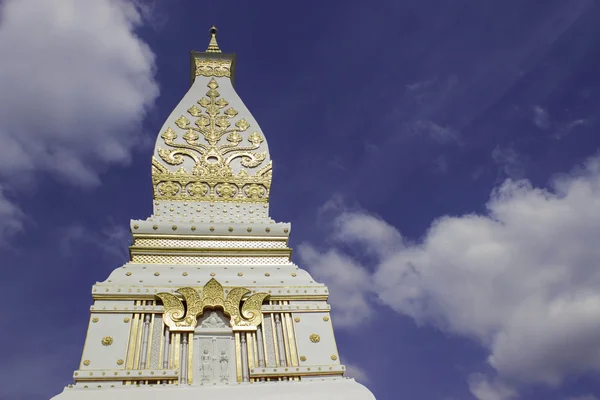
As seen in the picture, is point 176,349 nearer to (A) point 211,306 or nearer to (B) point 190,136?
(A) point 211,306

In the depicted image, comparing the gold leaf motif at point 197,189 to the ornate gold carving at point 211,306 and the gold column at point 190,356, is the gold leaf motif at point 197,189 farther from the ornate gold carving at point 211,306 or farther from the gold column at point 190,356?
the gold column at point 190,356

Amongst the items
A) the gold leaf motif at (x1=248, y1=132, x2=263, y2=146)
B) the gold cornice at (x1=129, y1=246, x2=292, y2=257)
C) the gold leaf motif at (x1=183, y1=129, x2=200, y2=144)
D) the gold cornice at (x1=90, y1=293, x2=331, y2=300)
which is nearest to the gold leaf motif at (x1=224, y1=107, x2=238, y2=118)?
the gold leaf motif at (x1=248, y1=132, x2=263, y2=146)

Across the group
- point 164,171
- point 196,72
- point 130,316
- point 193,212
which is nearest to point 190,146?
point 164,171

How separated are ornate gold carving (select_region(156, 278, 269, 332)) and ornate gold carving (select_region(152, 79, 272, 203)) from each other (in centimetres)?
218

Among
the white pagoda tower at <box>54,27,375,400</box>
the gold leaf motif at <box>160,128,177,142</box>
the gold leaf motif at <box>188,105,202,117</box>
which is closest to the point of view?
the white pagoda tower at <box>54,27,375,400</box>

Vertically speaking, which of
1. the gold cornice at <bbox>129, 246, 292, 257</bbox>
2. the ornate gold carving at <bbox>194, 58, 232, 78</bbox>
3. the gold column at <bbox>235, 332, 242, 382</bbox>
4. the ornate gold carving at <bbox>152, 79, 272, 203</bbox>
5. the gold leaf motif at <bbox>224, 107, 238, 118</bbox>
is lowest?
the gold column at <bbox>235, 332, 242, 382</bbox>

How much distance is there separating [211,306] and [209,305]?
0.09 feet

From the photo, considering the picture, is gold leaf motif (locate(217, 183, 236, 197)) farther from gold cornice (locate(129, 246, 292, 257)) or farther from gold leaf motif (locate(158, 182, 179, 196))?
gold cornice (locate(129, 246, 292, 257))

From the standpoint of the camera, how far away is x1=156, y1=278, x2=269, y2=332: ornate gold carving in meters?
7.34

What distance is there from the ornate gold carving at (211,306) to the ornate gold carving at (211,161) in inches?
86.0

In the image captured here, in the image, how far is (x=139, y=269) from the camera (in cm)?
802

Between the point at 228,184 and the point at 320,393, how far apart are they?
4.04 metres

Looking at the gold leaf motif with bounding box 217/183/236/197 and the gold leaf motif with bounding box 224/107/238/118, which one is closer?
the gold leaf motif with bounding box 217/183/236/197

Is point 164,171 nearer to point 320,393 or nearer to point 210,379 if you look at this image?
point 210,379
